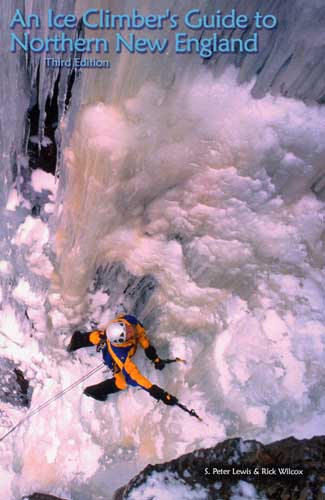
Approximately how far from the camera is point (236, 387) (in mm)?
3359

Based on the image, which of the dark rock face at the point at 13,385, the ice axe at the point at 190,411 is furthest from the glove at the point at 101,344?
the dark rock face at the point at 13,385

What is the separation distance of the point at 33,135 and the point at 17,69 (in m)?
0.65

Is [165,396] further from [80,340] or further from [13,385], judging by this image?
[13,385]

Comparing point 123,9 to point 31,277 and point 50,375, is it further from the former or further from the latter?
point 50,375

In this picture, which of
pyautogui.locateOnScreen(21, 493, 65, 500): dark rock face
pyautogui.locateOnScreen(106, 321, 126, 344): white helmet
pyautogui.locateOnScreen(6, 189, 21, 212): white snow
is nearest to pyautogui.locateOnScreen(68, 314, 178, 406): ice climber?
pyautogui.locateOnScreen(106, 321, 126, 344): white helmet

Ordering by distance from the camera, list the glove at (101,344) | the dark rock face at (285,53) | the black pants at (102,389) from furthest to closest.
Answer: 1. the black pants at (102,389)
2. the glove at (101,344)
3. the dark rock face at (285,53)

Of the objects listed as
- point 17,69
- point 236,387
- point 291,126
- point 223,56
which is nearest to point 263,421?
point 236,387

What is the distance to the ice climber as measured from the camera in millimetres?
3518

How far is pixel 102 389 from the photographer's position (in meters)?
4.18

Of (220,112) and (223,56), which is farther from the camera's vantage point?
(220,112)

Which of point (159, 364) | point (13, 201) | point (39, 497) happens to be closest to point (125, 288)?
point (159, 364)

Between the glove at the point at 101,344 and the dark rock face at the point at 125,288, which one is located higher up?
the dark rock face at the point at 125,288

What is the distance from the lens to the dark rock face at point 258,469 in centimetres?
236

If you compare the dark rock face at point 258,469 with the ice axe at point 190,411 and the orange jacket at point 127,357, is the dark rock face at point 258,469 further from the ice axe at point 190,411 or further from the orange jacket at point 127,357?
the orange jacket at point 127,357
